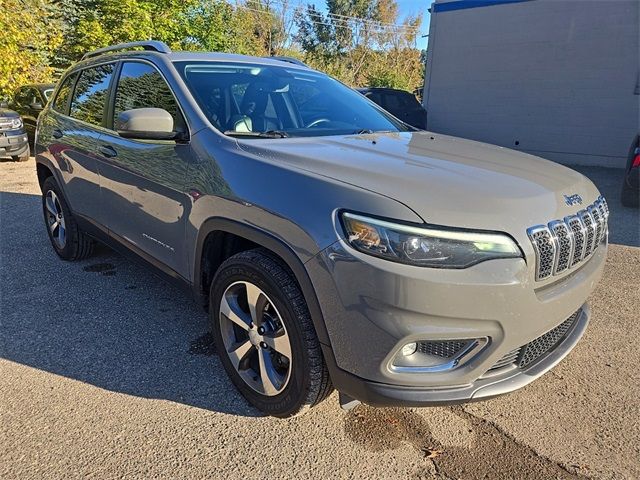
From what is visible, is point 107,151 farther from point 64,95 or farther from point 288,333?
point 288,333

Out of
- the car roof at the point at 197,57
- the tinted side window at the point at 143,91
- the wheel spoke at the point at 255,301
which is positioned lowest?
the wheel spoke at the point at 255,301

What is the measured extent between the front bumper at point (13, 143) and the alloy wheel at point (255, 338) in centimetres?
969

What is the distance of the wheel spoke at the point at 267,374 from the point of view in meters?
2.32

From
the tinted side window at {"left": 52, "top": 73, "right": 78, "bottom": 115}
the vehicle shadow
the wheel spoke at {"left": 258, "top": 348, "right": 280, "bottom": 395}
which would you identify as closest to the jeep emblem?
the wheel spoke at {"left": 258, "top": 348, "right": 280, "bottom": 395}

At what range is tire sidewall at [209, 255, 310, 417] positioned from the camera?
2084 millimetres

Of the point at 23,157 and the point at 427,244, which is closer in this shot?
the point at 427,244

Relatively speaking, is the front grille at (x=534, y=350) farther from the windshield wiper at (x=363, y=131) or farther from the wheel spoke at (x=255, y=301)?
the windshield wiper at (x=363, y=131)

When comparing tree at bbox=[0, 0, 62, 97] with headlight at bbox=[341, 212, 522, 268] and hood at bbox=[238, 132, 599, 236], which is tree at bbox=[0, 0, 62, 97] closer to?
hood at bbox=[238, 132, 599, 236]

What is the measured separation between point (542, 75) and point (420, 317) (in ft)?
41.4

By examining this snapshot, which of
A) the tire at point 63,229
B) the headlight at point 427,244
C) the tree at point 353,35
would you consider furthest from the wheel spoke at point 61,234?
the tree at point 353,35

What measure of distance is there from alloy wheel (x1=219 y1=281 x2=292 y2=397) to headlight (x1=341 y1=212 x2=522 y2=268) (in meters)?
0.63

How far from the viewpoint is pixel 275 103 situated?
3.11m

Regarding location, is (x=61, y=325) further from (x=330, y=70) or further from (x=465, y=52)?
(x=330, y=70)

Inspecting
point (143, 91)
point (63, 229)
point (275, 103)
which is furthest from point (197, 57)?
point (63, 229)
